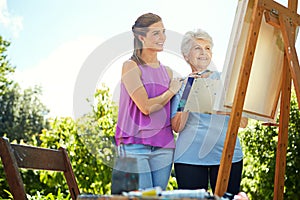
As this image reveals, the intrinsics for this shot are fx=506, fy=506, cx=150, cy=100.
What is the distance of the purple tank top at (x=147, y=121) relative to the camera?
2.12m

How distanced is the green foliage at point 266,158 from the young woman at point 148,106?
2991mm

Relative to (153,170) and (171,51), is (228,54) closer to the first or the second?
(171,51)

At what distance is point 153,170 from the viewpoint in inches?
82.7

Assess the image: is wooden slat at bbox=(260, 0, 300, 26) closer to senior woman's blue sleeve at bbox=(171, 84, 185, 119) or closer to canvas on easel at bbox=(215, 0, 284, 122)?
canvas on easel at bbox=(215, 0, 284, 122)

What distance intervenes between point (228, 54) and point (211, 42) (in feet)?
0.86

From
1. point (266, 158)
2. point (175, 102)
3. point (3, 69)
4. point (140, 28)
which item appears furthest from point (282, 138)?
point (3, 69)

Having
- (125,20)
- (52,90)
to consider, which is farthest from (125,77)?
(52,90)

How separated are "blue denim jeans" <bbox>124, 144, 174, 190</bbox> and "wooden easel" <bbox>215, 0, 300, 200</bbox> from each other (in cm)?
33

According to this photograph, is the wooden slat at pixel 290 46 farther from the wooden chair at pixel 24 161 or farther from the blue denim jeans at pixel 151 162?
the wooden chair at pixel 24 161

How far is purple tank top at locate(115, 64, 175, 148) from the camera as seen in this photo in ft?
6.95

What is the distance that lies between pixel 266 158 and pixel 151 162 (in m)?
3.18

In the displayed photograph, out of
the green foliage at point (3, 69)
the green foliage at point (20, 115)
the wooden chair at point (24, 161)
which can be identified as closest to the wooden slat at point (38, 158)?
the wooden chair at point (24, 161)

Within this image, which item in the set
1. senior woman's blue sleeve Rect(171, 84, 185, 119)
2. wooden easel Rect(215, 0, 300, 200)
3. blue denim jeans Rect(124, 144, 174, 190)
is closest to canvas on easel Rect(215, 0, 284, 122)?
wooden easel Rect(215, 0, 300, 200)

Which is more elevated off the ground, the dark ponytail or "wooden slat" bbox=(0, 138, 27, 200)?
the dark ponytail
